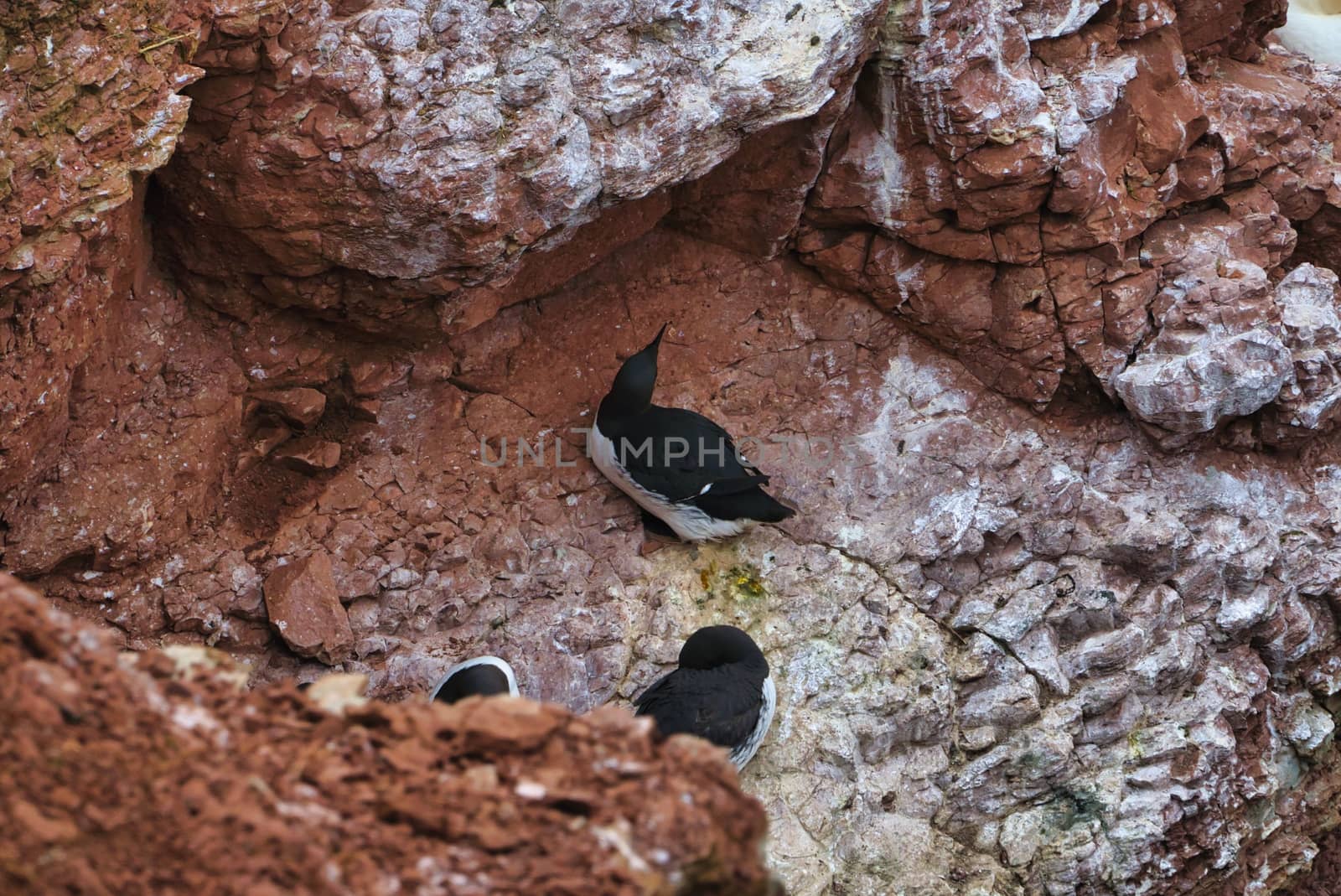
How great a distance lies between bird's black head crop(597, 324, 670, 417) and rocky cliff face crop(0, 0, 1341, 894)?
30 centimetres

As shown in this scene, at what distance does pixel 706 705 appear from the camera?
4.71 meters

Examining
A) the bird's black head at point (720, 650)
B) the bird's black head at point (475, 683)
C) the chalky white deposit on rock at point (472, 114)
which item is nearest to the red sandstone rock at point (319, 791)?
the bird's black head at point (475, 683)

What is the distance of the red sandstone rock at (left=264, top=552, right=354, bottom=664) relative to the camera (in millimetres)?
4926

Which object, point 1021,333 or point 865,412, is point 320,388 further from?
point 1021,333

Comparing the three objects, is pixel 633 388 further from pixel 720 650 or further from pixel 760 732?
pixel 760 732

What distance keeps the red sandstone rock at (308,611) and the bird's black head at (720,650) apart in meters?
1.29

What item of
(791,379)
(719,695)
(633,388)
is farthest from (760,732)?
(791,379)

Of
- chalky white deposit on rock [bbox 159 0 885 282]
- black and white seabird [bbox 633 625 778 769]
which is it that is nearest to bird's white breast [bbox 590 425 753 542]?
black and white seabird [bbox 633 625 778 769]

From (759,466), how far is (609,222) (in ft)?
4.05

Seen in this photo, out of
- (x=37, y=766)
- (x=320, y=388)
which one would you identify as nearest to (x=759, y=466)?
(x=320, y=388)

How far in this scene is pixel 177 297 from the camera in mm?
4961

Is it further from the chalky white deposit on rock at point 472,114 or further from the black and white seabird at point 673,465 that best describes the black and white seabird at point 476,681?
the chalky white deposit on rock at point 472,114

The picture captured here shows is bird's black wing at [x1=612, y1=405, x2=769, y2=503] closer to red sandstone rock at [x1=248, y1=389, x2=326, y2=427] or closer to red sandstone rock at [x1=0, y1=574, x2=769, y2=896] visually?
red sandstone rock at [x1=248, y1=389, x2=326, y2=427]

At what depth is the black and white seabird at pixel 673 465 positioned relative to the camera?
5.37m
